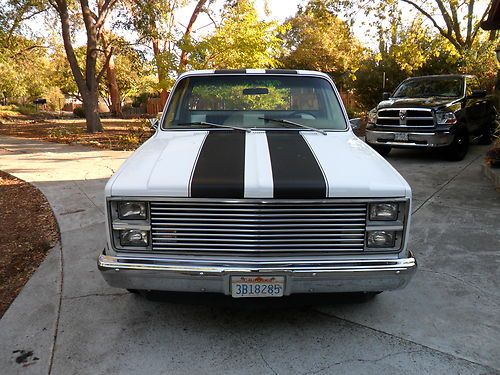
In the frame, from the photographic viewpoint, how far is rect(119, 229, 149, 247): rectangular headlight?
2.74 m

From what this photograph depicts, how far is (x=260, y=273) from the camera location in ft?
8.54

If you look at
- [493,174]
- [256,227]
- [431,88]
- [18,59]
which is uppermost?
[18,59]

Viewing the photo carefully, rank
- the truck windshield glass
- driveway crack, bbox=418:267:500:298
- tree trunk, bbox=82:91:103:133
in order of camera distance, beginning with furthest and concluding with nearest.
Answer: tree trunk, bbox=82:91:103:133 → the truck windshield glass → driveway crack, bbox=418:267:500:298

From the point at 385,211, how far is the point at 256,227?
0.82 m

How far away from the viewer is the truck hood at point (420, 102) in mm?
8828

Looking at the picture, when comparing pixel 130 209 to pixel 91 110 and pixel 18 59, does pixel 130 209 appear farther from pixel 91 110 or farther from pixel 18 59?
pixel 18 59

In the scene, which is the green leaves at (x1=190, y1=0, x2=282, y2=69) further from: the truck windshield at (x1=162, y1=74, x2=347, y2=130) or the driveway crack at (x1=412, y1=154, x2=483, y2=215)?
the truck windshield at (x1=162, y1=74, x2=347, y2=130)

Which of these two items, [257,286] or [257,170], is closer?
[257,286]

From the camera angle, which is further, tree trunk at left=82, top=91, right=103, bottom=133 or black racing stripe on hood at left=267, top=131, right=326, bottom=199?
tree trunk at left=82, top=91, right=103, bottom=133

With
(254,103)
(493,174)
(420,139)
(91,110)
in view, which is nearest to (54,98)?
(91,110)

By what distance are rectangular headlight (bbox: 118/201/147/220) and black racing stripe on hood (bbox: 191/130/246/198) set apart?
13.9 inches

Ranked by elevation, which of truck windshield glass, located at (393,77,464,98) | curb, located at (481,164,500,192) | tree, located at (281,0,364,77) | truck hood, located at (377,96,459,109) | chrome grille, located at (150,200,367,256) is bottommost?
curb, located at (481,164,500,192)

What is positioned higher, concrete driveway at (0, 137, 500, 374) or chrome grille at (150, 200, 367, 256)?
chrome grille at (150, 200, 367, 256)

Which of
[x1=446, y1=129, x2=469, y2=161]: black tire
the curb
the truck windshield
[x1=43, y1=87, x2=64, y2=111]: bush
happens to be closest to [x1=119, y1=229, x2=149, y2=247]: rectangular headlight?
the truck windshield
